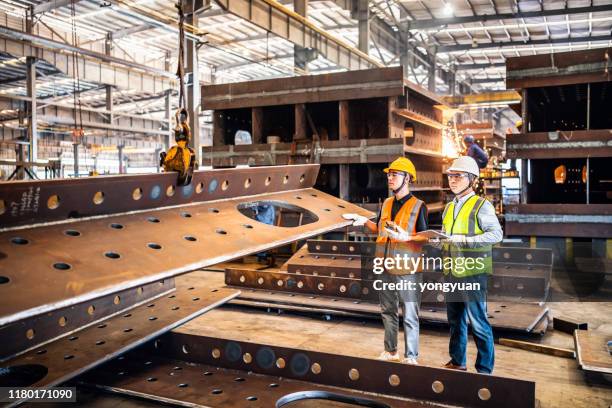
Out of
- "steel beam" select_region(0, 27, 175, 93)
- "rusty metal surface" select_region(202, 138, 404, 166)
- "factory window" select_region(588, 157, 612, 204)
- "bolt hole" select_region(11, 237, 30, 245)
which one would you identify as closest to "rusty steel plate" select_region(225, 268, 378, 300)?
"rusty metal surface" select_region(202, 138, 404, 166)

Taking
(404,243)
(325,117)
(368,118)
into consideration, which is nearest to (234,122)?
(325,117)

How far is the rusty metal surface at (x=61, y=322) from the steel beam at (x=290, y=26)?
6477 mm

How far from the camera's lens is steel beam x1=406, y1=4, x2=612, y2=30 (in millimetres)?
14352

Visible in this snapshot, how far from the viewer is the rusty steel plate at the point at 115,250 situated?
1.52 m

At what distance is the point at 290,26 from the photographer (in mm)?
11227

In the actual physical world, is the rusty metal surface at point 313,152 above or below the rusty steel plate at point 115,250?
above

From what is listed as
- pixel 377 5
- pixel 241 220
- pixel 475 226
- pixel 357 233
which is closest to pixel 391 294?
pixel 475 226

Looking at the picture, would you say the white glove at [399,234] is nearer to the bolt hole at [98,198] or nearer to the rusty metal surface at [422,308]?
the rusty metal surface at [422,308]

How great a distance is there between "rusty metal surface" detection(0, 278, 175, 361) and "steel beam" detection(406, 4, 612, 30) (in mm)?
14174

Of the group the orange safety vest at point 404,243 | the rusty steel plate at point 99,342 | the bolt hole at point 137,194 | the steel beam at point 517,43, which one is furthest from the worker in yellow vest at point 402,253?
the steel beam at point 517,43

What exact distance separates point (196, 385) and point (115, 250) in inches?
54.9

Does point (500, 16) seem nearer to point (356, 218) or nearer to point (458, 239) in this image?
point (458, 239)

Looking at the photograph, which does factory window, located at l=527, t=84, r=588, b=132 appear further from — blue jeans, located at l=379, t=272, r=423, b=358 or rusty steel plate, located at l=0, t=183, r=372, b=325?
rusty steel plate, located at l=0, t=183, r=372, b=325

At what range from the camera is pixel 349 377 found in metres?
2.86
